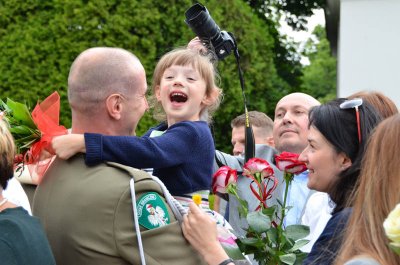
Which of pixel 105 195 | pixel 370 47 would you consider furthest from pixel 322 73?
pixel 105 195

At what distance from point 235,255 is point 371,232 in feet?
3.41

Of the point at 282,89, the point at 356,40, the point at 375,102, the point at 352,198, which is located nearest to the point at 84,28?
the point at 356,40

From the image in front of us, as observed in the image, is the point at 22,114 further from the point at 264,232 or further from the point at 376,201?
the point at 376,201

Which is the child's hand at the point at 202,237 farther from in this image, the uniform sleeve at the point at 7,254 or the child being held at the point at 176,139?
the uniform sleeve at the point at 7,254

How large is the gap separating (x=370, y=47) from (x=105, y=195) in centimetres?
1155

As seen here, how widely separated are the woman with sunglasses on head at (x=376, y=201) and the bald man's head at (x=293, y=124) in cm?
329

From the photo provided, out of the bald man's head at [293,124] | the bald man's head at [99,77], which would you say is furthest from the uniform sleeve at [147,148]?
the bald man's head at [293,124]

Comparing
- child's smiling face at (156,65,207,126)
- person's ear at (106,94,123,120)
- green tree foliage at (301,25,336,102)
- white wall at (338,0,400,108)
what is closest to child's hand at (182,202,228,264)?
person's ear at (106,94,123,120)

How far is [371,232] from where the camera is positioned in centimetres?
292

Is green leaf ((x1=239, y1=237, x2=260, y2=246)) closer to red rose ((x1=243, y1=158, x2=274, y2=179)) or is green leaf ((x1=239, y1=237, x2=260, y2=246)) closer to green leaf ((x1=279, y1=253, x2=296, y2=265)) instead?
green leaf ((x1=279, y1=253, x2=296, y2=265))

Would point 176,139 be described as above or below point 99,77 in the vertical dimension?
below

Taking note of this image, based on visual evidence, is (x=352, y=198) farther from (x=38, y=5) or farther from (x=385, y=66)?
(x=38, y=5)

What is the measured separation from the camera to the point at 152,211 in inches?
136

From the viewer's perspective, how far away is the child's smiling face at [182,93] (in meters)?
4.64
